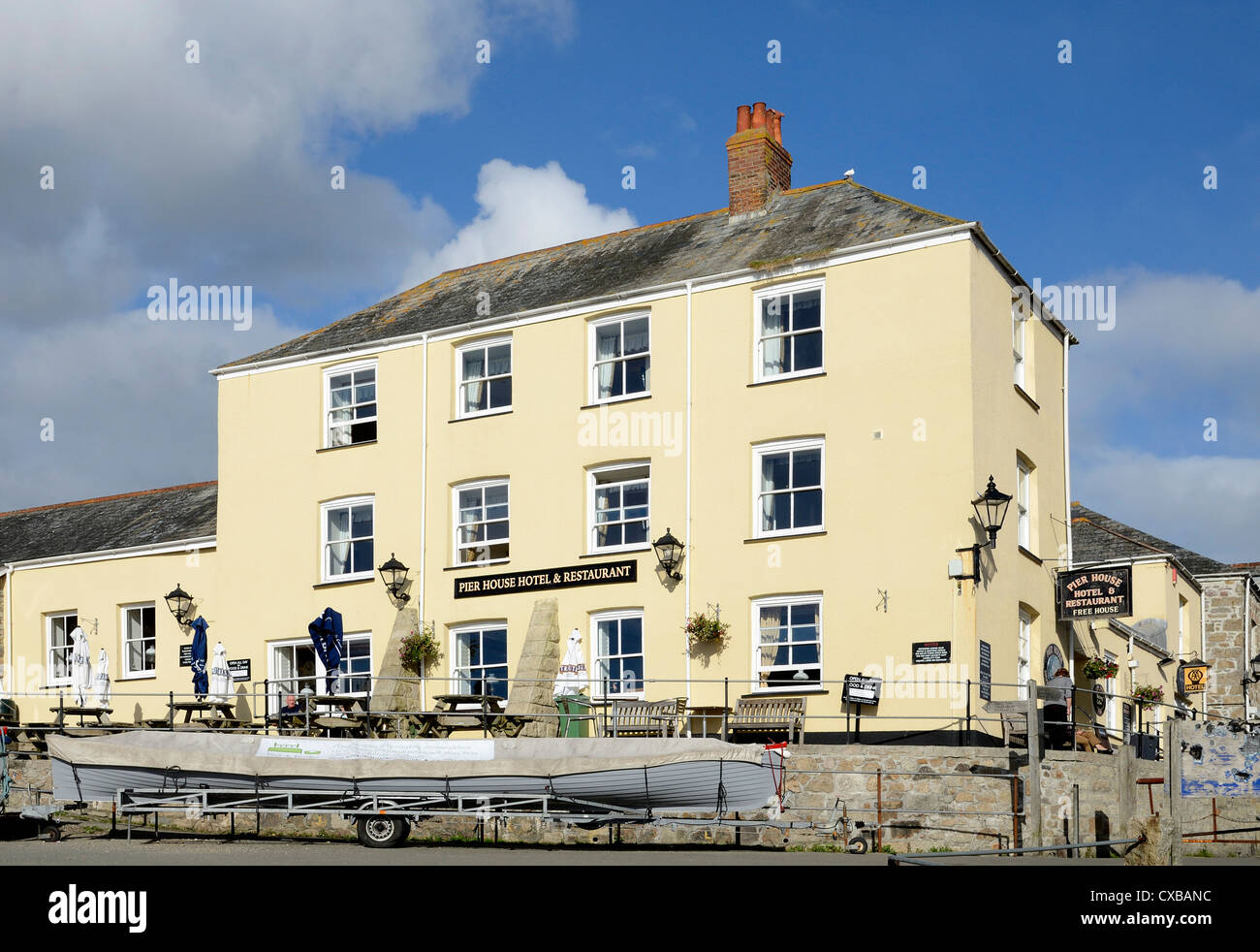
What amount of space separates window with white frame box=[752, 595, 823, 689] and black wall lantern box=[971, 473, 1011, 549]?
290 cm

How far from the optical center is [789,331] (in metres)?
25.0

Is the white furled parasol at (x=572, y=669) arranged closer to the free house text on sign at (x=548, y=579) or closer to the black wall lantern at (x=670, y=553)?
the free house text on sign at (x=548, y=579)

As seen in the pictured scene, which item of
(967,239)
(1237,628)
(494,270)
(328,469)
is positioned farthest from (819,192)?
(1237,628)

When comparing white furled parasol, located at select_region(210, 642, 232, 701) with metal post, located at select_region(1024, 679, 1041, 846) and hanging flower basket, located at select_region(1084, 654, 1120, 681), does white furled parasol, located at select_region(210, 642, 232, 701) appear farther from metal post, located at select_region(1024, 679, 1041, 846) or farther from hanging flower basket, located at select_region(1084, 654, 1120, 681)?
hanging flower basket, located at select_region(1084, 654, 1120, 681)

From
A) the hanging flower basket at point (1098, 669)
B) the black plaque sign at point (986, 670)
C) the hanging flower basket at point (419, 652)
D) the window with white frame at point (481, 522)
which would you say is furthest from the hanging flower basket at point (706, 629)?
the hanging flower basket at point (1098, 669)

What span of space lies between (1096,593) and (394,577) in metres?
12.3

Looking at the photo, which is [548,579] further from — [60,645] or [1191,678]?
[1191,678]

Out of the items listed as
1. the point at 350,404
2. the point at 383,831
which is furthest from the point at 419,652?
the point at 383,831

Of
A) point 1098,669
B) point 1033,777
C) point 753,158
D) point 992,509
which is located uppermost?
point 753,158

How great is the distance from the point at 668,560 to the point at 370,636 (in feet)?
21.2

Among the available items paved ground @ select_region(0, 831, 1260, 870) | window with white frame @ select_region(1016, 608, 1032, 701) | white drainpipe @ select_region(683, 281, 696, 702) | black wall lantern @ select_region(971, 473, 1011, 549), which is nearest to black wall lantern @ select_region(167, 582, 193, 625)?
paved ground @ select_region(0, 831, 1260, 870)

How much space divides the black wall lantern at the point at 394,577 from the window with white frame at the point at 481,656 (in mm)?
1234

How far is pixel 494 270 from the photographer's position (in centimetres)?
3067
